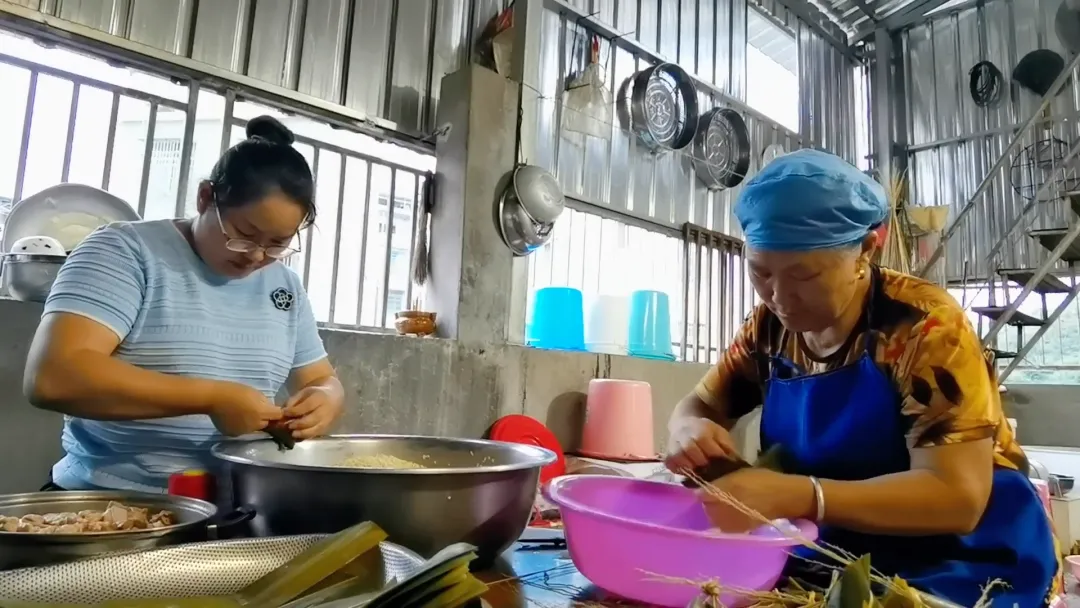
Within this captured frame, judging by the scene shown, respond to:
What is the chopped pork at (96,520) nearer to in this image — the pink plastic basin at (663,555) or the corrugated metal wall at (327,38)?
the pink plastic basin at (663,555)

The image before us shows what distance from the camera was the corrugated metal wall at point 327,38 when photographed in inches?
96.9

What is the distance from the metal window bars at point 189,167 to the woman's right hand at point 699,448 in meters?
2.04

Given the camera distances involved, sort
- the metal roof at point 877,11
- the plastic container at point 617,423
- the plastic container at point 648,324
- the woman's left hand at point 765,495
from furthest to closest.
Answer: the metal roof at point 877,11 → the plastic container at point 648,324 → the plastic container at point 617,423 → the woman's left hand at point 765,495

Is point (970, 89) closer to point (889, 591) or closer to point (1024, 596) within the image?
point (1024, 596)

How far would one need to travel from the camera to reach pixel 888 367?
123cm

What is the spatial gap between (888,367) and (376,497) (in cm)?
94

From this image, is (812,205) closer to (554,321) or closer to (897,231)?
(554,321)

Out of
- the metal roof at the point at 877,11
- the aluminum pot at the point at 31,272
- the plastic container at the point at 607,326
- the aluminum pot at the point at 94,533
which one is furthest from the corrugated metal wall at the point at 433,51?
the aluminum pot at the point at 94,533

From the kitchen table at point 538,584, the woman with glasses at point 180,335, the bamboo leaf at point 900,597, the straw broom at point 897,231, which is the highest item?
the straw broom at point 897,231

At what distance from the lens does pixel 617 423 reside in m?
3.34

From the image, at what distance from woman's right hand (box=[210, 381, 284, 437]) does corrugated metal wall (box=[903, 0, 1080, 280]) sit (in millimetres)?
6916

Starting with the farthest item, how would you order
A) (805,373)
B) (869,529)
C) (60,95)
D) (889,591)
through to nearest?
(60,95)
(805,373)
(869,529)
(889,591)

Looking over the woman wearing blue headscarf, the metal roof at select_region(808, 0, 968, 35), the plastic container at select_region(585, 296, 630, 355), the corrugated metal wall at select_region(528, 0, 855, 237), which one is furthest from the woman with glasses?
the metal roof at select_region(808, 0, 968, 35)

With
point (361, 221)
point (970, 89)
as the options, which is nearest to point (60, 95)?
point (361, 221)
